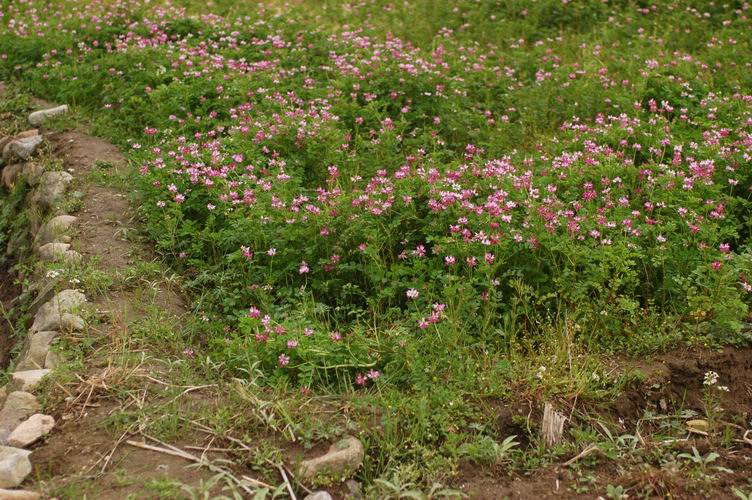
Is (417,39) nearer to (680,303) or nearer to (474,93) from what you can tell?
(474,93)

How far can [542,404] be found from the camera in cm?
403

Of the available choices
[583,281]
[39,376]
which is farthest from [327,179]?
[39,376]

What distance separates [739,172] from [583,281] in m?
1.87

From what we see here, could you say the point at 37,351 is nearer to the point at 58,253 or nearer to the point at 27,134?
the point at 58,253

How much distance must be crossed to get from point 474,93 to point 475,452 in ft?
16.2

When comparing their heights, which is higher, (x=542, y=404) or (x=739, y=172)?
(x=739, y=172)

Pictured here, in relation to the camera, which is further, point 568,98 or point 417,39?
point 417,39

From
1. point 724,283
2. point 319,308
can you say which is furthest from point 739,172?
point 319,308

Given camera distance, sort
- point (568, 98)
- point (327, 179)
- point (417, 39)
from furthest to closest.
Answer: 1. point (417, 39)
2. point (568, 98)
3. point (327, 179)

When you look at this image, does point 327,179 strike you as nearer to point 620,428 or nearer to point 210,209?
Result: point 210,209

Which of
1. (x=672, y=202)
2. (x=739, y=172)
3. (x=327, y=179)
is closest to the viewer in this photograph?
(x=672, y=202)

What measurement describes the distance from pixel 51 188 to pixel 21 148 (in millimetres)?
1026

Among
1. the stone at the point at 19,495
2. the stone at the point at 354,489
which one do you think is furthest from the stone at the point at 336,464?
the stone at the point at 19,495

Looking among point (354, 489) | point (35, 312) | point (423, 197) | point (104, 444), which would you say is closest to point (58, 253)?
point (35, 312)
